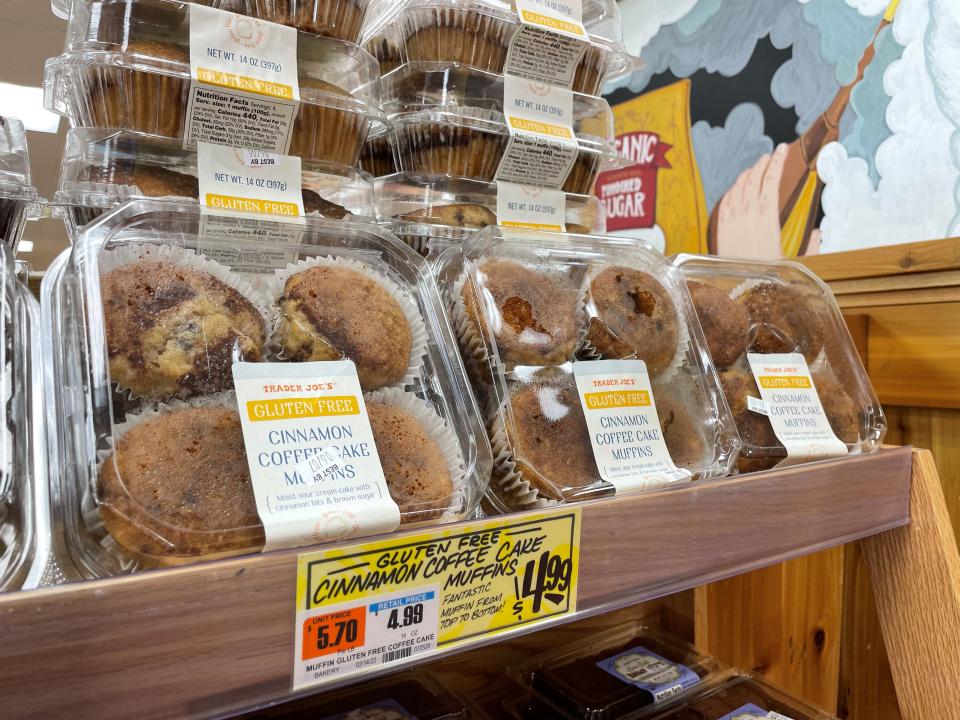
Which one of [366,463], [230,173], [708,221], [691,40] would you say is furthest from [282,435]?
[691,40]

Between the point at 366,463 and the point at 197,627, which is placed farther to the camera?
the point at 366,463

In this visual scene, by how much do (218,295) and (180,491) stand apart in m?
0.22

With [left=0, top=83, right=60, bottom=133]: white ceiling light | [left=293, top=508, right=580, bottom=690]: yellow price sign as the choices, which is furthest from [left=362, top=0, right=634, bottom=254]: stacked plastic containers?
[left=0, top=83, right=60, bottom=133]: white ceiling light

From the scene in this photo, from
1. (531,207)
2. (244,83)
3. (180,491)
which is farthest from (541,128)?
(180,491)

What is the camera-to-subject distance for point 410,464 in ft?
2.24

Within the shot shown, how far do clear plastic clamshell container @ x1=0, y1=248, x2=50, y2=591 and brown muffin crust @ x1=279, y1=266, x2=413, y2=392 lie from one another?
224mm

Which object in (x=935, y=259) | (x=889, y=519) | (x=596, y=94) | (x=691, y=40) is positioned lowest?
(x=889, y=519)

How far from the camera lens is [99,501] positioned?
1.76ft

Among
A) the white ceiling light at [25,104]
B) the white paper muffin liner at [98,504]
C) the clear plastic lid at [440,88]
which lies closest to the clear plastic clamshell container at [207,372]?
the white paper muffin liner at [98,504]

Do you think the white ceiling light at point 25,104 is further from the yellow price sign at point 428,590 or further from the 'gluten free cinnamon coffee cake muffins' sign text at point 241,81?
the yellow price sign at point 428,590

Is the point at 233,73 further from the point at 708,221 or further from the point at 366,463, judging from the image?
the point at 708,221

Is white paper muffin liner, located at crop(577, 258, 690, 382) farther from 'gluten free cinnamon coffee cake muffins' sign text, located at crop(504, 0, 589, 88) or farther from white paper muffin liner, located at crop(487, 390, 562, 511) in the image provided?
'gluten free cinnamon coffee cake muffins' sign text, located at crop(504, 0, 589, 88)

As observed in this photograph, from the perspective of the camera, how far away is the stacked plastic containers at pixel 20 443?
1.63 feet

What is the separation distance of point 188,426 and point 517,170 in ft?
2.31
